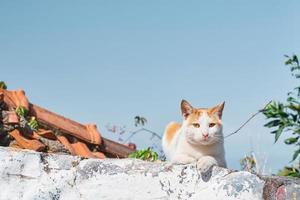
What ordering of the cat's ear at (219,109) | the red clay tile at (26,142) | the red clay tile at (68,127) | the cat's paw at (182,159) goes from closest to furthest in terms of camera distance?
the cat's paw at (182,159) < the cat's ear at (219,109) < the red clay tile at (26,142) < the red clay tile at (68,127)

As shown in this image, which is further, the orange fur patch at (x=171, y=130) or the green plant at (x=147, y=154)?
the green plant at (x=147, y=154)

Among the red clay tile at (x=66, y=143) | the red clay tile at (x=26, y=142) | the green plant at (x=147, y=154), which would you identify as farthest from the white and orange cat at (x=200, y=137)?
the red clay tile at (x=66, y=143)

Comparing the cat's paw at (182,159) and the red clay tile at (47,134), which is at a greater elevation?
the red clay tile at (47,134)

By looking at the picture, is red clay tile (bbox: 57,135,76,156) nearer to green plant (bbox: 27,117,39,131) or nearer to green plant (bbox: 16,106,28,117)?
green plant (bbox: 27,117,39,131)

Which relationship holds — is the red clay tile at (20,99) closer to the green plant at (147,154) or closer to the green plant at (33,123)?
the green plant at (33,123)

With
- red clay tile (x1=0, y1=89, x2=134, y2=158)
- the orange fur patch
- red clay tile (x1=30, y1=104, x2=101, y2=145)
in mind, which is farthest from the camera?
red clay tile (x1=30, y1=104, x2=101, y2=145)

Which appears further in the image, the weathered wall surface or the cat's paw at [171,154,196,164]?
the cat's paw at [171,154,196,164]

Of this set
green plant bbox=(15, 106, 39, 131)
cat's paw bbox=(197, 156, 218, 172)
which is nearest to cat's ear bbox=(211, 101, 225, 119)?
cat's paw bbox=(197, 156, 218, 172)

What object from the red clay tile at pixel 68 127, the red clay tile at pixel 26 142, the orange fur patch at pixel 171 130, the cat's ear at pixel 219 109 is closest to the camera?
the cat's ear at pixel 219 109

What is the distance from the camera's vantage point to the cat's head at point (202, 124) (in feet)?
8.61

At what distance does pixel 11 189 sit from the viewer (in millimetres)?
2508

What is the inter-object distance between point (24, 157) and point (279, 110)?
9.60ft

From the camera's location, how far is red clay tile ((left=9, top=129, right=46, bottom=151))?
141 inches

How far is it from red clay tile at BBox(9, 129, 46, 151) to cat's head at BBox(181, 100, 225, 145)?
1174mm
